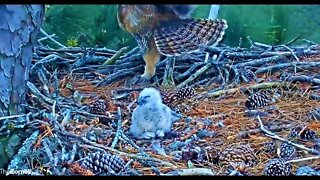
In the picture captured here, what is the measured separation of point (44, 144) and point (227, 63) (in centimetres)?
125

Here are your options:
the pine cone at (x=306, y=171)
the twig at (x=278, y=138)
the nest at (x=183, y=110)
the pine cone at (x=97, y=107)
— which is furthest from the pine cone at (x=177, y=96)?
the pine cone at (x=306, y=171)

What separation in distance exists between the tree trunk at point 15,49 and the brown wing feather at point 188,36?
575mm

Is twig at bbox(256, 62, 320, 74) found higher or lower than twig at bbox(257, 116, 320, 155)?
higher

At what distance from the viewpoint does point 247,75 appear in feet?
9.64

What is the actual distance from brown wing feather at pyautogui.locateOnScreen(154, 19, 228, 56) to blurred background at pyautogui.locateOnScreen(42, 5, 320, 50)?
0.18 metres

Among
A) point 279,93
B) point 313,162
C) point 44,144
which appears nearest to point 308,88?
point 279,93

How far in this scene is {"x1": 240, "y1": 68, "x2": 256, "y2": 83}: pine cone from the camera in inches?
114

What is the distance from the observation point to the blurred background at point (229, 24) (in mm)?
3094

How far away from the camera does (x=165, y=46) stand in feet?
9.03

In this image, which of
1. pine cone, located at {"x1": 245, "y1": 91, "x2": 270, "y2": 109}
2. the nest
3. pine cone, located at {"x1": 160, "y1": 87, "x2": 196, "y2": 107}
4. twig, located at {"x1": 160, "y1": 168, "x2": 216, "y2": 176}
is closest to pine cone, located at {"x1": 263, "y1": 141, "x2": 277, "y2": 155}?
the nest

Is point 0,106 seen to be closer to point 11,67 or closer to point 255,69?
point 11,67

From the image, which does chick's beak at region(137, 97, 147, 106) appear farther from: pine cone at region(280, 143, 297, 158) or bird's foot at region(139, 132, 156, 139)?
pine cone at region(280, 143, 297, 158)

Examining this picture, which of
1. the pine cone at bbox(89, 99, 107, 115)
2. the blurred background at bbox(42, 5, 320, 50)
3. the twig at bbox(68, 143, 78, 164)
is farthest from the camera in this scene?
the blurred background at bbox(42, 5, 320, 50)

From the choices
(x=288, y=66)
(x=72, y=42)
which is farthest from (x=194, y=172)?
(x=72, y=42)
